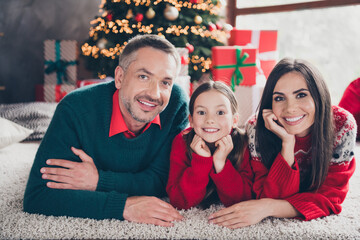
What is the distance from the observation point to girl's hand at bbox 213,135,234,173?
1230mm

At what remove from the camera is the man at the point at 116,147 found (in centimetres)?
120

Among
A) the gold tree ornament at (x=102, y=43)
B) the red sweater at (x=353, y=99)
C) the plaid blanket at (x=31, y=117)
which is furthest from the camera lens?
the gold tree ornament at (x=102, y=43)

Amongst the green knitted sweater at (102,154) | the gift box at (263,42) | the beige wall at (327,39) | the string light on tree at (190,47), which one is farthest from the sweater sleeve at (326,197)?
the beige wall at (327,39)

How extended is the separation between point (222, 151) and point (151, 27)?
6.97 feet

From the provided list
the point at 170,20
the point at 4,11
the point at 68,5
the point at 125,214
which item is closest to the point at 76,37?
the point at 68,5

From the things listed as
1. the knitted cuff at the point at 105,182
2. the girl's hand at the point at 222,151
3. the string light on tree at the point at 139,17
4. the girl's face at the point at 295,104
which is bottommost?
the knitted cuff at the point at 105,182

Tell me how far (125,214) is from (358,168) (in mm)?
1536

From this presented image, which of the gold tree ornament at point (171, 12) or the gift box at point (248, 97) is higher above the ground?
the gold tree ornament at point (171, 12)

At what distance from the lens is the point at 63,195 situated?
1196 millimetres

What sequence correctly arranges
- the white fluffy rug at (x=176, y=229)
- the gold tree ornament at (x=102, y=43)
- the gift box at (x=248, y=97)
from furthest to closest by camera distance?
the gift box at (x=248, y=97) → the gold tree ornament at (x=102, y=43) → the white fluffy rug at (x=176, y=229)

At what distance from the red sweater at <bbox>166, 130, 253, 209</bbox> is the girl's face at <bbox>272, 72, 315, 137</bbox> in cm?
24

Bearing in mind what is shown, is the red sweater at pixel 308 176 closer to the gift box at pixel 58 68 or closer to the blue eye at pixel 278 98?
the blue eye at pixel 278 98

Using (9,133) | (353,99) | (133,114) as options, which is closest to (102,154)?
(133,114)

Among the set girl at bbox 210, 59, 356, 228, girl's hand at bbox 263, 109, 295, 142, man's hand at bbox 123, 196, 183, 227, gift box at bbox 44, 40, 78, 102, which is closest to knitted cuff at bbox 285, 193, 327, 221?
girl at bbox 210, 59, 356, 228
